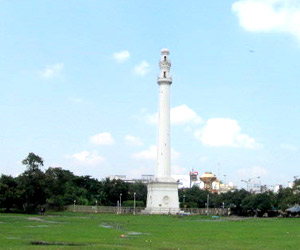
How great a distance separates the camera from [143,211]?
83188 mm

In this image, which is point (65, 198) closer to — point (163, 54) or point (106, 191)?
point (106, 191)

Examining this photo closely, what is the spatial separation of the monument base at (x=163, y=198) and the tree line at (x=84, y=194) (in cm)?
1498

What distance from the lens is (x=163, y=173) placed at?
81312mm

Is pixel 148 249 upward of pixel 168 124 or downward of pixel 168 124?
downward

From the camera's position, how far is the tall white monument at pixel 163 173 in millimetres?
80625

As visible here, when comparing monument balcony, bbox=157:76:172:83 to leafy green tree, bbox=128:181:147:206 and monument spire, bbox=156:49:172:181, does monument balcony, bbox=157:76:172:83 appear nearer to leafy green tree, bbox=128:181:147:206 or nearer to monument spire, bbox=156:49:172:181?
monument spire, bbox=156:49:172:181

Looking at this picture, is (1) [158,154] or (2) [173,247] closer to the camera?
(2) [173,247]

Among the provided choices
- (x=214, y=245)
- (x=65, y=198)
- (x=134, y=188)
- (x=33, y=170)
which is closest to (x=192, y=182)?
(x=134, y=188)

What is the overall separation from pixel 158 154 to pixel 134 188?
1353 inches

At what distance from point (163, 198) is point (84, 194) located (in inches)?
1159

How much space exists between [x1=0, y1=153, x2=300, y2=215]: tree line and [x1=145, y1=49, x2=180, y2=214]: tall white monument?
1555 cm

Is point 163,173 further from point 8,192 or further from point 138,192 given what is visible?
point 138,192

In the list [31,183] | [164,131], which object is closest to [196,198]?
[164,131]

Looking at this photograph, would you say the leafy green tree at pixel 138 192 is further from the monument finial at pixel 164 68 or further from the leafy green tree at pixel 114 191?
the monument finial at pixel 164 68
